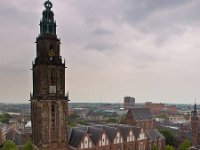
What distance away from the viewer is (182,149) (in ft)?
250

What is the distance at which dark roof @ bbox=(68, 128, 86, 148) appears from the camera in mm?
53338

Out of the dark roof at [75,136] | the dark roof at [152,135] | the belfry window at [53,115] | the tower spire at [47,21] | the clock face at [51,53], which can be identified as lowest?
the dark roof at [152,135]

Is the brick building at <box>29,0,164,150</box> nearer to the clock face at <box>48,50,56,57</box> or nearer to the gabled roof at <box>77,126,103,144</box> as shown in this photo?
the clock face at <box>48,50,56,57</box>

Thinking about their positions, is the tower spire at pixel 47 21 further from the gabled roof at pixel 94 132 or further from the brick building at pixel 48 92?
the gabled roof at pixel 94 132

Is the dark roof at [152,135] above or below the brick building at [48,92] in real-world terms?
below

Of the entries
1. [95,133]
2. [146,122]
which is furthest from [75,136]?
[146,122]

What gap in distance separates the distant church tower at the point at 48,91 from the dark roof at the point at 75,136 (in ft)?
19.2

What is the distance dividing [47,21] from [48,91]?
13753 mm

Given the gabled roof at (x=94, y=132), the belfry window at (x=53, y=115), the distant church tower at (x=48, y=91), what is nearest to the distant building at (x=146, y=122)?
the gabled roof at (x=94, y=132)

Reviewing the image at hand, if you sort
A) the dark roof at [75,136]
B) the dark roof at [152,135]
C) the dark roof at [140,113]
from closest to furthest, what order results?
the dark roof at [75,136] < the dark roof at [152,135] < the dark roof at [140,113]

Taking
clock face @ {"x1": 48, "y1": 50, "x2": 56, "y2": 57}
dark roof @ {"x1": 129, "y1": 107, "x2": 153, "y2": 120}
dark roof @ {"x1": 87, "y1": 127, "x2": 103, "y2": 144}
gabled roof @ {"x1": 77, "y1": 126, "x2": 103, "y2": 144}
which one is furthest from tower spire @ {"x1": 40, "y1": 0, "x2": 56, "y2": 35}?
dark roof @ {"x1": 129, "y1": 107, "x2": 153, "y2": 120}

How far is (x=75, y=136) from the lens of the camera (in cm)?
5550

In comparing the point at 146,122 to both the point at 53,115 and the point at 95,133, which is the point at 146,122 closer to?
the point at 95,133

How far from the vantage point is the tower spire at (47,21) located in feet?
152
